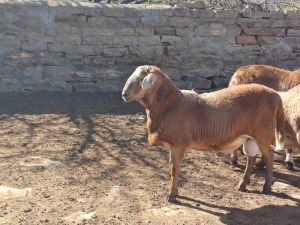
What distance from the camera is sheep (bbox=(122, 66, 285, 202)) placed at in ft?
19.0

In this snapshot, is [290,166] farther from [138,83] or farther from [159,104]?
[138,83]

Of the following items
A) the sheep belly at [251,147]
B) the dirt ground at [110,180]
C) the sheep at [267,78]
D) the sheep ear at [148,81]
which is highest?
the sheep ear at [148,81]

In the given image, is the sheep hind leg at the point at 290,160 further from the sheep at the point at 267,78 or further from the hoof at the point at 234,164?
the sheep at the point at 267,78

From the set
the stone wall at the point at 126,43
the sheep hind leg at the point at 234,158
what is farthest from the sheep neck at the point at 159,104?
the stone wall at the point at 126,43

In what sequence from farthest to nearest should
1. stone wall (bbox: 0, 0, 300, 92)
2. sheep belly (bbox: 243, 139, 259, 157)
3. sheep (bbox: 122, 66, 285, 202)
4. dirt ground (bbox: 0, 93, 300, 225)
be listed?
stone wall (bbox: 0, 0, 300, 92), sheep belly (bbox: 243, 139, 259, 157), sheep (bbox: 122, 66, 285, 202), dirt ground (bbox: 0, 93, 300, 225)

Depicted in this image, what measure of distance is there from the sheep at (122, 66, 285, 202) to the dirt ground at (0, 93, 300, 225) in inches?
17.5

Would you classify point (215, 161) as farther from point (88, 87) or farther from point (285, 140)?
point (88, 87)

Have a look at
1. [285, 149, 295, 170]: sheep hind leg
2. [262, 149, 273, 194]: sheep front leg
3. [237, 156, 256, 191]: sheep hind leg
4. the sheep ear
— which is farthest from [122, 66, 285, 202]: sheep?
[285, 149, 295, 170]: sheep hind leg

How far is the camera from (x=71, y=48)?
33.2 ft

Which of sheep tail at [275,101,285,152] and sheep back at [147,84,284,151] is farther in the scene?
sheep tail at [275,101,285,152]

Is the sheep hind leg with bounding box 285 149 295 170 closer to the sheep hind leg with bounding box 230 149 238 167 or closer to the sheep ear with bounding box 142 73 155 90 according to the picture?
the sheep hind leg with bounding box 230 149 238 167

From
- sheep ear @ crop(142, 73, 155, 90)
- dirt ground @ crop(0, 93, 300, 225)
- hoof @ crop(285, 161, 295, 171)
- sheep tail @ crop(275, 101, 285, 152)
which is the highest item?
sheep ear @ crop(142, 73, 155, 90)

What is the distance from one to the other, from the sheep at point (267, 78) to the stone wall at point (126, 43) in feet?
7.94

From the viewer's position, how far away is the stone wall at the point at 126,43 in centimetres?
998
